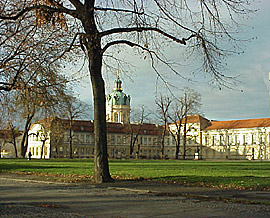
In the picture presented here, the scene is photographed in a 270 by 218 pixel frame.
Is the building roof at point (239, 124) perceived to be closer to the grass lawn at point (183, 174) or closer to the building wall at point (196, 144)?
the building wall at point (196, 144)

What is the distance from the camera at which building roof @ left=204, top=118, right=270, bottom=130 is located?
124 m

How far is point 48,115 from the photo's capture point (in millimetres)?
27422

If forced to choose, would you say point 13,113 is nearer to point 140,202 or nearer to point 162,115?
point 140,202

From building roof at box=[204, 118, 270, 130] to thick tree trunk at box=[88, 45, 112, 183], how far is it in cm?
11132

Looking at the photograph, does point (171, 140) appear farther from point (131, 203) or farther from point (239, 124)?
point (131, 203)

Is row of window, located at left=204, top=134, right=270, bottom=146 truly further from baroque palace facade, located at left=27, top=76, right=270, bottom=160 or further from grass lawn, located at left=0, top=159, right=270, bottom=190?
grass lawn, located at left=0, top=159, right=270, bottom=190

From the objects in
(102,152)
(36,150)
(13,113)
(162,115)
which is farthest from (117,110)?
(102,152)

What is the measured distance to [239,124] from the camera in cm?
13012

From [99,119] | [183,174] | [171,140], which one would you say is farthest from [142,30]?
[171,140]

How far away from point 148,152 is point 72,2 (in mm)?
127168

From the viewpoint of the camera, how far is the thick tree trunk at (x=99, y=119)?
15219mm

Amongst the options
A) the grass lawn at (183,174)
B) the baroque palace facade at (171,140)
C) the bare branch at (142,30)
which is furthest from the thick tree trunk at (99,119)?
the baroque palace facade at (171,140)

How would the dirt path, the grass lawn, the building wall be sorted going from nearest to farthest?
the dirt path, the grass lawn, the building wall

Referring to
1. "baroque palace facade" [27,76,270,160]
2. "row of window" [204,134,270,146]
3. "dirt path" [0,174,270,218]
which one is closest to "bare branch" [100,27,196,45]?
"dirt path" [0,174,270,218]
